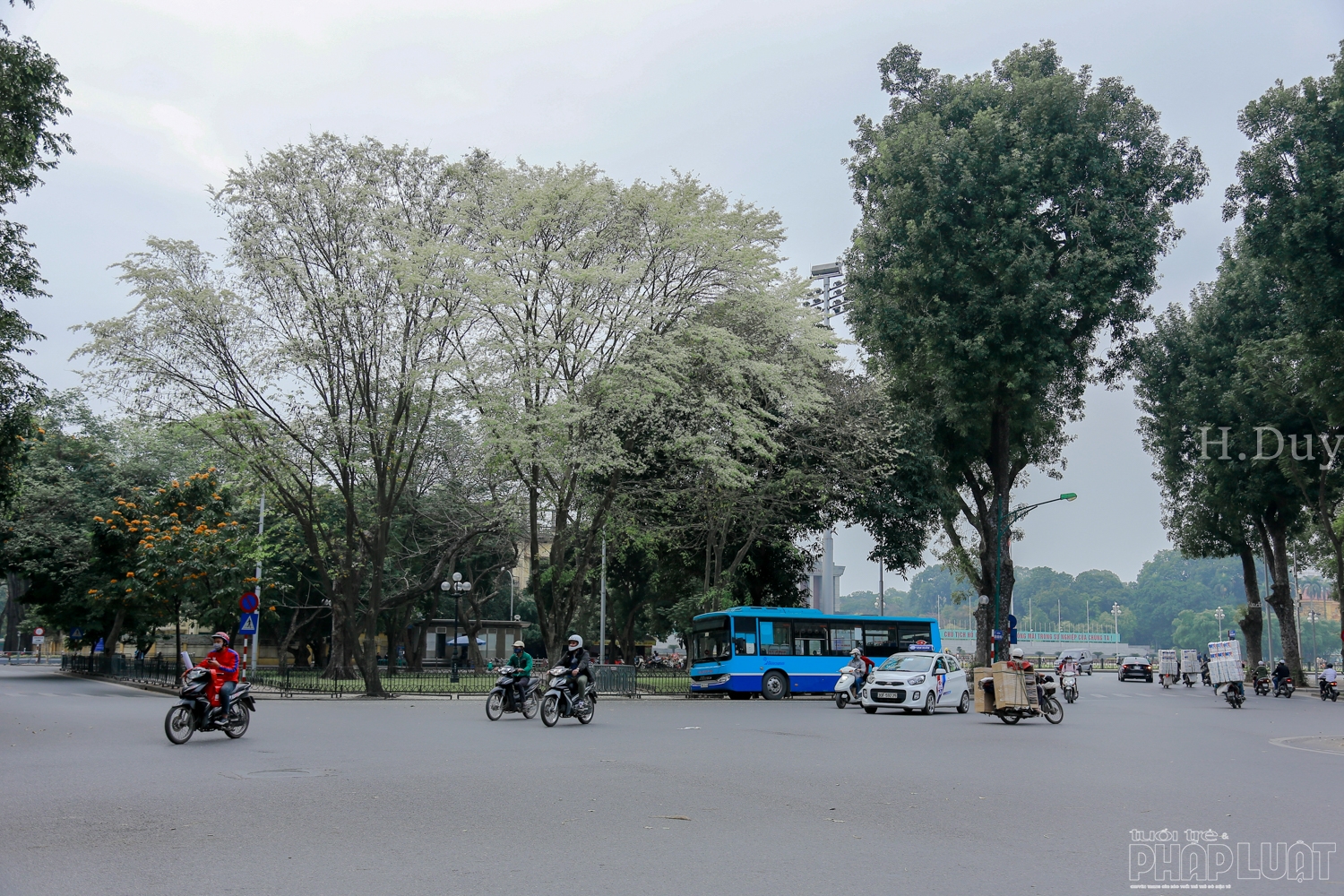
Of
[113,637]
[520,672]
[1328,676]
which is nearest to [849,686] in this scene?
[520,672]

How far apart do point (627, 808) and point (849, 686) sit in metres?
19.9

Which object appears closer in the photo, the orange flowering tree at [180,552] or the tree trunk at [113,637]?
the orange flowering tree at [180,552]

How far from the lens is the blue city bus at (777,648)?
3294 cm

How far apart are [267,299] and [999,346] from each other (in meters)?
22.6

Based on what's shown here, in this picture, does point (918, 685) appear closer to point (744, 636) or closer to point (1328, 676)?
point (744, 636)

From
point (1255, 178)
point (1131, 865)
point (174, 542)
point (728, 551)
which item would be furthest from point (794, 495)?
point (1131, 865)

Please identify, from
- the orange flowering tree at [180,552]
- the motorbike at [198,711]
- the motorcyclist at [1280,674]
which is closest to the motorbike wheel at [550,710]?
the motorbike at [198,711]

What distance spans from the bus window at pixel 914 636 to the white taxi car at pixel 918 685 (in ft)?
31.2

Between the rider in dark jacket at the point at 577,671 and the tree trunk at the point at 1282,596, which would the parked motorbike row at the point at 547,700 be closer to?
the rider in dark jacket at the point at 577,671

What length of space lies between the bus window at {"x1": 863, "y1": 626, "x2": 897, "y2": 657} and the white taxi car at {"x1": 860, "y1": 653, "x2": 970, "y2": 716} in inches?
348

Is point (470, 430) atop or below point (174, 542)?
atop

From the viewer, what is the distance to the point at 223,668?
15672 mm

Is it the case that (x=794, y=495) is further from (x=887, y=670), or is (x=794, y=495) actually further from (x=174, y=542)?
(x=174, y=542)

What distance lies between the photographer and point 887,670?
25719 mm
